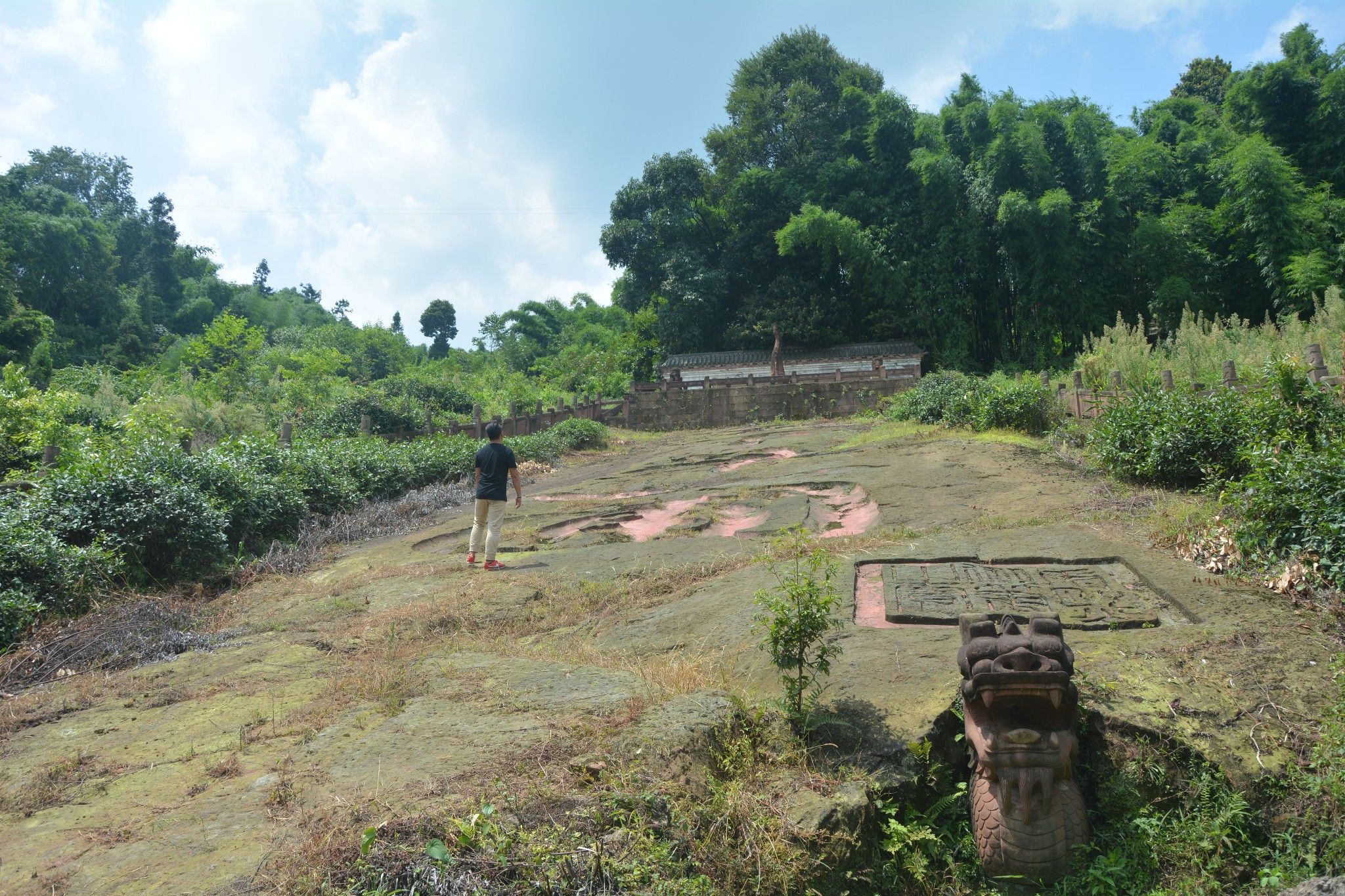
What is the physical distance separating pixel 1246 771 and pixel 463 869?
9.29 ft

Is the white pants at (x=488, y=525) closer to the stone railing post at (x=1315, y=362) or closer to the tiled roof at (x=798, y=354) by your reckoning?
the stone railing post at (x=1315, y=362)

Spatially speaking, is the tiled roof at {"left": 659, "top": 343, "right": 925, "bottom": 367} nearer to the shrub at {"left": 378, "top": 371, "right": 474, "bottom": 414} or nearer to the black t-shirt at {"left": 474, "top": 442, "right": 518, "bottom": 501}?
the shrub at {"left": 378, "top": 371, "right": 474, "bottom": 414}

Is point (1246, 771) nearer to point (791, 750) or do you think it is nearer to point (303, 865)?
point (791, 750)

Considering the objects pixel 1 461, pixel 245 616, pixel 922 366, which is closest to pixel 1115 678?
pixel 245 616

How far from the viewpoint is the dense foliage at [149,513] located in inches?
226

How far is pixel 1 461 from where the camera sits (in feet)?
34.2

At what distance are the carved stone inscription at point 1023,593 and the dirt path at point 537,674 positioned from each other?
22mm

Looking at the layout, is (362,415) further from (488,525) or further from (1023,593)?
(1023,593)

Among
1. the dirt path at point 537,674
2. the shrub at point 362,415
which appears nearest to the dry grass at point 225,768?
the dirt path at point 537,674

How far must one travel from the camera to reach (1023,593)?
4.55 meters

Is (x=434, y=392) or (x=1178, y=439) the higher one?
(x=434, y=392)

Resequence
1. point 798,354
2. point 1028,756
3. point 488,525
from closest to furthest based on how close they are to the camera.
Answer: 1. point 1028,756
2. point 488,525
3. point 798,354

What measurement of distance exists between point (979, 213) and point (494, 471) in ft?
78.0

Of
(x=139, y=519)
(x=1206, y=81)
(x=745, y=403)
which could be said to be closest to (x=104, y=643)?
(x=139, y=519)
